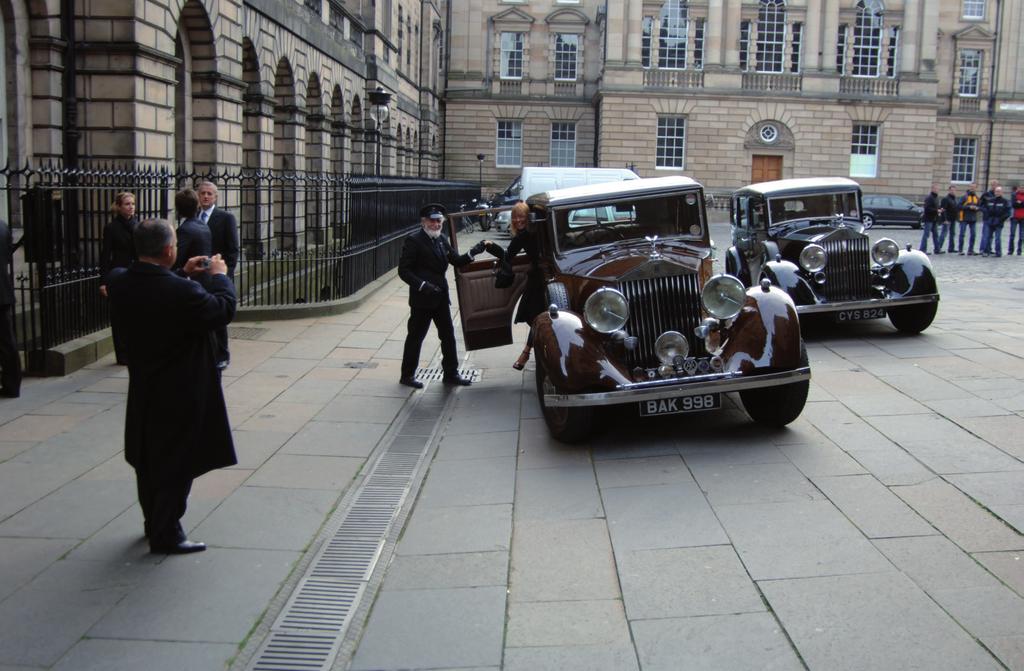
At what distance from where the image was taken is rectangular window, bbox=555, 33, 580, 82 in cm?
5650

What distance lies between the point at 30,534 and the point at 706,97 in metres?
48.4

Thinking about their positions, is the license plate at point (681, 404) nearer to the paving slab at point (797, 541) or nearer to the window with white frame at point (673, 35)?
the paving slab at point (797, 541)

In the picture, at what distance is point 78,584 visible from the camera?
4.86 metres

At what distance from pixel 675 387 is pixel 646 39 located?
4711cm

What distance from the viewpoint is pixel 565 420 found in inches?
291

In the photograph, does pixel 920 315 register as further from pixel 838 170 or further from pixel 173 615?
pixel 838 170

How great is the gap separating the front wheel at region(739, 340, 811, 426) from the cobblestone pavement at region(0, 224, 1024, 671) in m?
0.15

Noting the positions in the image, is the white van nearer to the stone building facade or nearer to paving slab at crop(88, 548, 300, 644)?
paving slab at crop(88, 548, 300, 644)

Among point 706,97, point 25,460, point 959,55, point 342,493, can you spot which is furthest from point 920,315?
point 959,55

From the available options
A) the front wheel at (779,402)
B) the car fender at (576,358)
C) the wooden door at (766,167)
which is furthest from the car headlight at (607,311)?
the wooden door at (766,167)

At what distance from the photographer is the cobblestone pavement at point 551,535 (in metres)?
4.29

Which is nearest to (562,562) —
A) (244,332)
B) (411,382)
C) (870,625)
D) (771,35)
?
(870,625)

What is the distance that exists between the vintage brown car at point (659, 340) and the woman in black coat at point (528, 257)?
60cm

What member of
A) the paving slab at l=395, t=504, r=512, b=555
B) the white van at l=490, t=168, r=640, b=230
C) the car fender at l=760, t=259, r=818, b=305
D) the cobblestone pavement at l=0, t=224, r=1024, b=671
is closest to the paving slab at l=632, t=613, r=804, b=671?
the cobblestone pavement at l=0, t=224, r=1024, b=671
